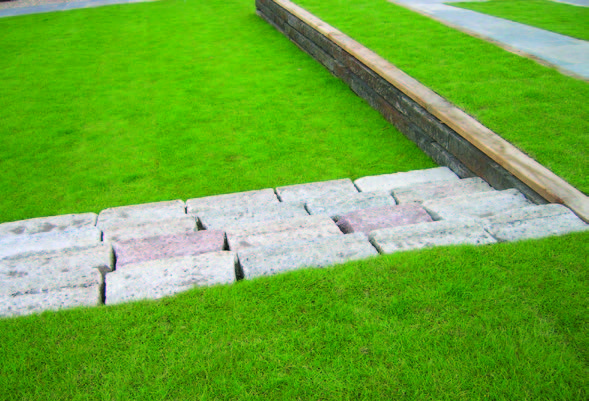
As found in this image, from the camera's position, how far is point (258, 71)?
25.9 feet

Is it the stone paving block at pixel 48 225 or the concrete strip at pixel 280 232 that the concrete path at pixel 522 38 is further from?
the stone paving block at pixel 48 225

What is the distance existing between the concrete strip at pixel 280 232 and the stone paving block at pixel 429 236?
33cm

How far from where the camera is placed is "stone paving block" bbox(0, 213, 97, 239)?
3758mm

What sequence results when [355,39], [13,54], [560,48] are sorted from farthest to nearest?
[13,54]
[355,39]
[560,48]

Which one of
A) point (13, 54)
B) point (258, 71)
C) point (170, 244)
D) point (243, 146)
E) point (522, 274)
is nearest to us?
point (522, 274)

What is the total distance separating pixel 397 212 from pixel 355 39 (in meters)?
4.45

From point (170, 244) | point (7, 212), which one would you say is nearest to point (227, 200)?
point (170, 244)

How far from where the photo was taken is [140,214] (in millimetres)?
3969

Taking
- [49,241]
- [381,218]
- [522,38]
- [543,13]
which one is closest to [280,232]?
[381,218]

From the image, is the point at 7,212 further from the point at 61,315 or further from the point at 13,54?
the point at 13,54

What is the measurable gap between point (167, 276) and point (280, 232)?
2.64 feet

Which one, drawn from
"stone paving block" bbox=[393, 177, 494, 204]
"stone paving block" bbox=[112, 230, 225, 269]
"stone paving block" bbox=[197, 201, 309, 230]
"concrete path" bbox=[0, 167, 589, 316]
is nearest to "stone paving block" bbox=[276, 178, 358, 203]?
"concrete path" bbox=[0, 167, 589, 316]

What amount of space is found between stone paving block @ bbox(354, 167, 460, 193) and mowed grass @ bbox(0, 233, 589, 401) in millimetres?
1704

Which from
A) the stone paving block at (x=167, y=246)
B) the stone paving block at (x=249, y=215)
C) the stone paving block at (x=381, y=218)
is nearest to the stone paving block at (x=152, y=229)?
the stone paving block at (x=249, y=215)
